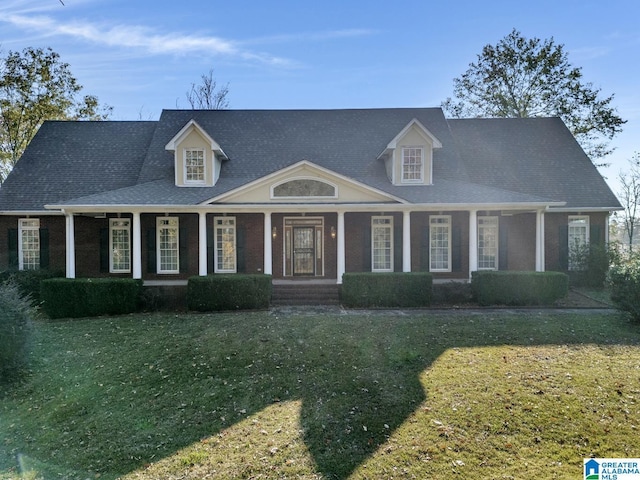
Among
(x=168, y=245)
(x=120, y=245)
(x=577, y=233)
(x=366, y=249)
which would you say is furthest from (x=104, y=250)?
(x=577, y=233)

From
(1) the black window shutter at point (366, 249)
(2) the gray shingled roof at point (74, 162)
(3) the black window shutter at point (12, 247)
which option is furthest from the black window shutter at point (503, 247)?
(3) the black window shutter at point (12, 247)

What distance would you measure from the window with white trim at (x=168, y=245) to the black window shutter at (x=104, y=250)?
2.14 meters

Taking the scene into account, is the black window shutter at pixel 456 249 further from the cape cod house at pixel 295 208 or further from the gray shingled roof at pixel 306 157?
the gray shingled roof at pixel 306 157

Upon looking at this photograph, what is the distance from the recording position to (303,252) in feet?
50.5

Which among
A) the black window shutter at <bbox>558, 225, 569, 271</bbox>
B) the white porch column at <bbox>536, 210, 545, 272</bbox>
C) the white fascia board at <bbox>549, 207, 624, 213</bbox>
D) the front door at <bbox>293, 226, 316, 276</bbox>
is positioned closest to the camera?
the white porch column at <bbox>536, 210, 545, 272</bbox>

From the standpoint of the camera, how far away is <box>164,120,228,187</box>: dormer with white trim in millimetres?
14789

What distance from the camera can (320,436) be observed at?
4.78 m

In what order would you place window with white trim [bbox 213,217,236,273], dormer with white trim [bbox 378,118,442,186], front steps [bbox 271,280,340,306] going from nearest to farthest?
front steps [bbox 271,280,340,306], window with white trim [bbox 213,217,236,273], dormer with white trim [bbox 378,118,442,186]

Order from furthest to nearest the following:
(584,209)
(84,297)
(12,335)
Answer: (584,209) → (84,297) → (12,335)

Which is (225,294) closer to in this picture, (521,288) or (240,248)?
(240,248)

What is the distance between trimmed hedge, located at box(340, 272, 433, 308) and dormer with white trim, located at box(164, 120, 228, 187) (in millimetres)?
7400

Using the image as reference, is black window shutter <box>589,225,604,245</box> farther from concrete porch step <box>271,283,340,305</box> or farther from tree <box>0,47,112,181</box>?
tree <box>0,47,112,181</box>

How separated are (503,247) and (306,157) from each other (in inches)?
360

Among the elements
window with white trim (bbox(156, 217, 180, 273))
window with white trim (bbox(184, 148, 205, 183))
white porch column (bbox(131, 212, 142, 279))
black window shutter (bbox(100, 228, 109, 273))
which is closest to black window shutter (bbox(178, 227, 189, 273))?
window with white trim (bbox(156, 217, 180, 273))
